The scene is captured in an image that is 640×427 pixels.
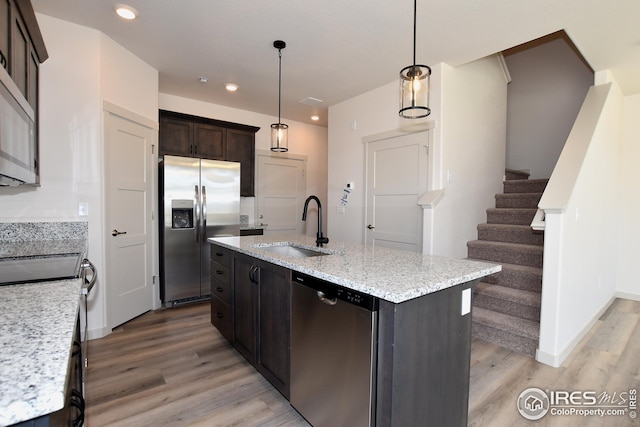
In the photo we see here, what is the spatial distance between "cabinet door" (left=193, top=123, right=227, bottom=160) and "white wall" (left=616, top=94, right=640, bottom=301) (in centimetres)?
547

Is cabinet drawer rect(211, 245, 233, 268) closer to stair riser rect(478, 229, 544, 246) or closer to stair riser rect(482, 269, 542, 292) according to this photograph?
stair riser rect(482, 269, 542, 292)

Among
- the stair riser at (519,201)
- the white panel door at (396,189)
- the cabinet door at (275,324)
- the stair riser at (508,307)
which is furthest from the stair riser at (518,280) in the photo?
the cabinet door at (275,324)

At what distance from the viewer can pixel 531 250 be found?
331cm

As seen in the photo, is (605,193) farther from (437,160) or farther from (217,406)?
(217,406)

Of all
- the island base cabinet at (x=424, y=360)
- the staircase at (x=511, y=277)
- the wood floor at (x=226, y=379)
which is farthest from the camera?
the staircase at (x=511, y=277)

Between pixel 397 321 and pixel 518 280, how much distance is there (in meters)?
2.62

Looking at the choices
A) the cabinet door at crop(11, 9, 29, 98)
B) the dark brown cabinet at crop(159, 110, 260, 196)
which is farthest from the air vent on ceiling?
the cabinet door at crop(11, 9, 29, 98)

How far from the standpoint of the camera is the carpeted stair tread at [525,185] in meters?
4.26

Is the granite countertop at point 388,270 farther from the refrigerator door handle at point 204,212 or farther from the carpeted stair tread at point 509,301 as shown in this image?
the refrigerator door handle at point 204,212

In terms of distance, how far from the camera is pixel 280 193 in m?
5.68

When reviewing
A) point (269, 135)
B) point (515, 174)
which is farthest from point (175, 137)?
point (515, 174)

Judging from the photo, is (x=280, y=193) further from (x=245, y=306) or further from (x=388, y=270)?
(x=388, y=270)

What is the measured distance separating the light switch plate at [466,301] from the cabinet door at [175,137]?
388 cm

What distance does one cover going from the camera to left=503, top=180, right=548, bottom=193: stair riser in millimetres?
4264
